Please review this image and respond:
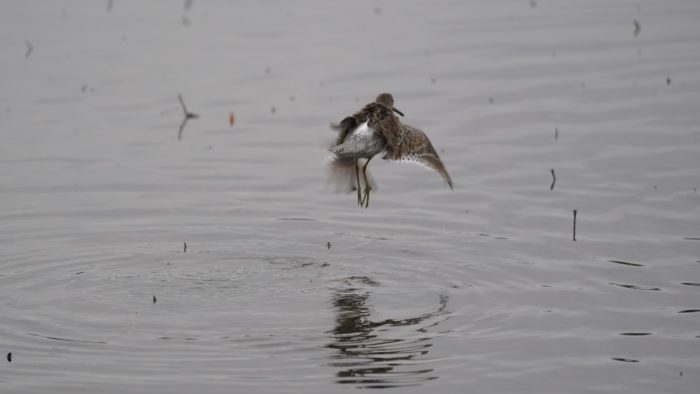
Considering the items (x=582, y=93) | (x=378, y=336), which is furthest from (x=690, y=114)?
(x=378, y=336)

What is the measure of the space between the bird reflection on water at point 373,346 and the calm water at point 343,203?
26 millimetres

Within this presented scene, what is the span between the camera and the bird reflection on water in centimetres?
800

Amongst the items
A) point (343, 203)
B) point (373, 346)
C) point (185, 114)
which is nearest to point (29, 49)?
point (185, 114)

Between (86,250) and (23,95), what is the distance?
209 inches

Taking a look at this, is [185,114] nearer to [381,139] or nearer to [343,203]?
[343,203]

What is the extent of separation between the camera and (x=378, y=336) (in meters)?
8.74

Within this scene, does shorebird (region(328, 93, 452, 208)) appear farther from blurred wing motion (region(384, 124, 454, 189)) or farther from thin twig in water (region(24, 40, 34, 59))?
thin twig in water (region(24, 40, 34, 59))

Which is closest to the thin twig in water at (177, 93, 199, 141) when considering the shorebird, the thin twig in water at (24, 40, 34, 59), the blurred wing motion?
the thin twig in water at (24, 40, 34, 59)

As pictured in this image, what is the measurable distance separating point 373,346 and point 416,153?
5.76ft

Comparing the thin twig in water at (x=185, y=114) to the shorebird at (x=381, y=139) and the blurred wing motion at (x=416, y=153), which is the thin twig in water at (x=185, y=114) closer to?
the shorebird at (x=381, y=139)

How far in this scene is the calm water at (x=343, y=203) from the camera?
841 cm

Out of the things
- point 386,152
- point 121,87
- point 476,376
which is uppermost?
point 121,87

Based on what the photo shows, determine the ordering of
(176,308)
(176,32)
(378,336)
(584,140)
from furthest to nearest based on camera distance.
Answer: (176,32) → (584,140) → (176,308) → (378,336)

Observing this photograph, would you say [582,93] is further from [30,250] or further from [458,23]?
[30,250]
